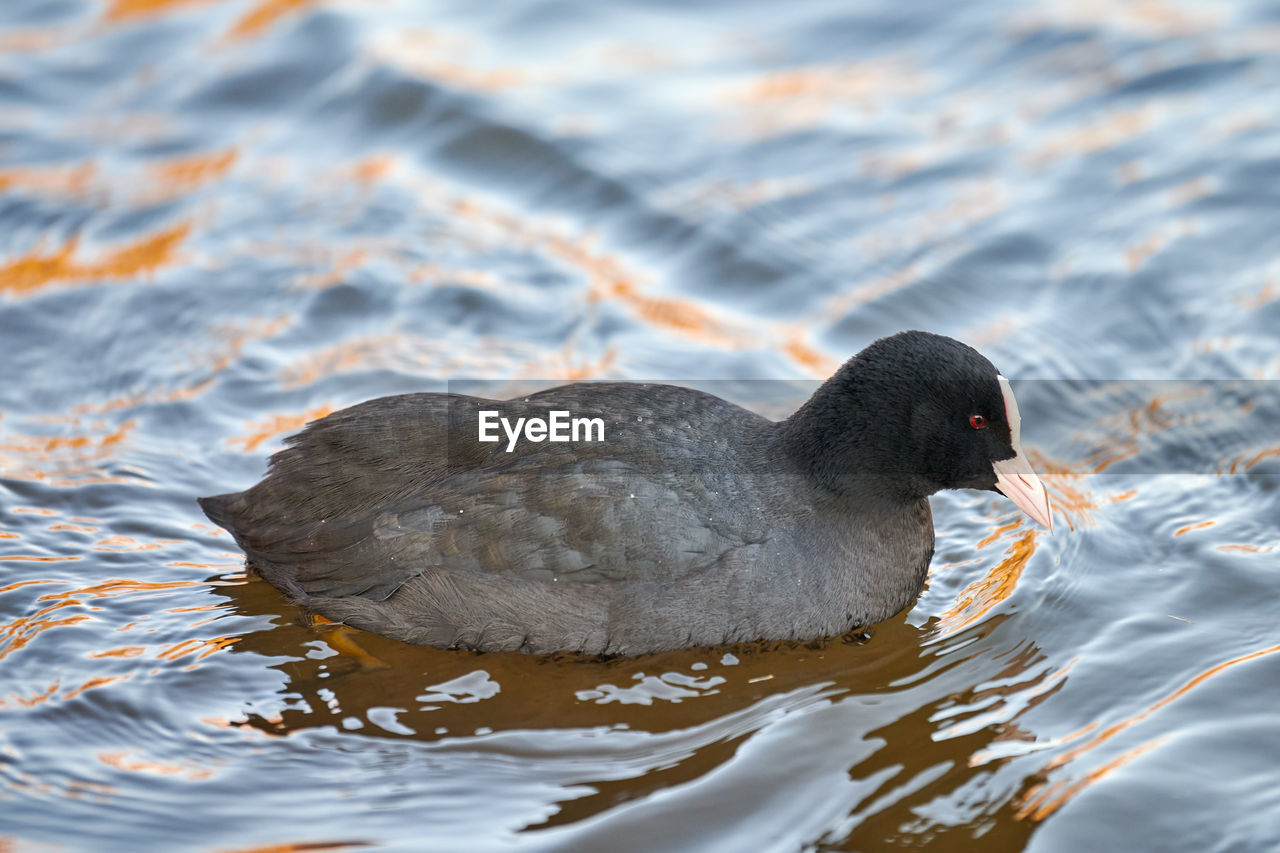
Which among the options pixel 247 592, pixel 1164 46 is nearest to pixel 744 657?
pixel 247 592

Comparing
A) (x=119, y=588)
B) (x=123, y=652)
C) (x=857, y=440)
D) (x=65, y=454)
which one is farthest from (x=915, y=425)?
(x=65, y=454)

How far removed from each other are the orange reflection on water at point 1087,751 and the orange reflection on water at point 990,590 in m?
0.71

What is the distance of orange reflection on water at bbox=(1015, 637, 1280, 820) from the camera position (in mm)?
4238

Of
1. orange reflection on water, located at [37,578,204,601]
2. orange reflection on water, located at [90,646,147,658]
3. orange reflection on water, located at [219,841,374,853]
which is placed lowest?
orange reflection on water, located at [219,841,374,853]

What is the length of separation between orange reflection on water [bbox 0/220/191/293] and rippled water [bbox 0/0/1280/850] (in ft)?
0.12

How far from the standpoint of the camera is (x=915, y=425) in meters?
4.91

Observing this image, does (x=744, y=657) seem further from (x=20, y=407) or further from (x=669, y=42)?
(x=669, y=42)

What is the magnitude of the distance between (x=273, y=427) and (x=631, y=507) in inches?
92.7

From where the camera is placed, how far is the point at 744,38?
9938 millimetres

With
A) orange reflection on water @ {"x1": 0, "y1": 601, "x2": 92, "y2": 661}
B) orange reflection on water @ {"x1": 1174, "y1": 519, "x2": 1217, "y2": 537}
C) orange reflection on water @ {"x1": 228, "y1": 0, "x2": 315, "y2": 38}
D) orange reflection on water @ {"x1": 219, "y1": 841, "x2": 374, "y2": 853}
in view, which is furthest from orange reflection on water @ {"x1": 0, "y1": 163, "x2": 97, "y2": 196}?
orange reflection on water @ {"x1": 1174, "y1": 519, "x2": 1217, "y2": 537}

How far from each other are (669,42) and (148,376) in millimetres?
4729

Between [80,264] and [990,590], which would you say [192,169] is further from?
[990,590]

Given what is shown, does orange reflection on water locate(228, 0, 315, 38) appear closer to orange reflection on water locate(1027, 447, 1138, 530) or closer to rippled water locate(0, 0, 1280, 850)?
rippled water locate(0, 0, 1280, 850)

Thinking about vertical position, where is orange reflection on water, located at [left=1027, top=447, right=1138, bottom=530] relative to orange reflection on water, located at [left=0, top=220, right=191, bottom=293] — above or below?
below
